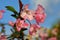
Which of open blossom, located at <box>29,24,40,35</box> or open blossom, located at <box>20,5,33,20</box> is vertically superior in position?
open blossom, located at <box>20,5,33,20</box>

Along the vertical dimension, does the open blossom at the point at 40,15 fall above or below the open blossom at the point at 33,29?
above

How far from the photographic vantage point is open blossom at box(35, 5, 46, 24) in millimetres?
1145

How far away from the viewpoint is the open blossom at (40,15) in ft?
3.76

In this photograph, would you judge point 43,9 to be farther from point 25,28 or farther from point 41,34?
point 41,34

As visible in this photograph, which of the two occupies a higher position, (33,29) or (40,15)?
(40,15)

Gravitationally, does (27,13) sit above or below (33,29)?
above

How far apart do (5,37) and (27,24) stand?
0.84ft

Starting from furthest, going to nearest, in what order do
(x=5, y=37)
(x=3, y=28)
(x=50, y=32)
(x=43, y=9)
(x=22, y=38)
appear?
1. (x=3, y=28)
2. (x=5, y=37)
3. (x=43, y=9)
4. (x=22, y=38)
5. (x=50, y=32)

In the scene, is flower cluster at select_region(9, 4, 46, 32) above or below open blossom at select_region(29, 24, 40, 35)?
above

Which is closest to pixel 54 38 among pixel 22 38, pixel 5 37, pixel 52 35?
pixel 52 35

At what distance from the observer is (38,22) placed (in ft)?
3.74

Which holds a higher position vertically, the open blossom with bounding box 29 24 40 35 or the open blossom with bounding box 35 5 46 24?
the open blossom with bounding box 35 5 46 24

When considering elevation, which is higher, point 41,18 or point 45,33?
point 41,18

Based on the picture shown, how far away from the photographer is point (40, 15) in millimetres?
1228
